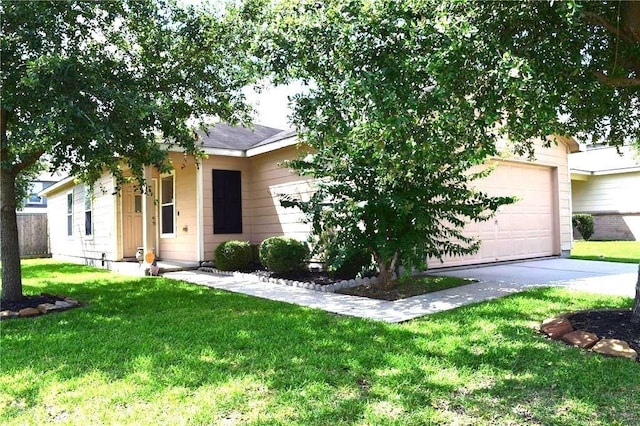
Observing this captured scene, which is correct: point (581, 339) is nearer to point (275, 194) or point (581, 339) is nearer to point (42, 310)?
point (42, 310)

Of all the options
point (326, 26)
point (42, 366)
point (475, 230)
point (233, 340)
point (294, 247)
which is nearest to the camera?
point (42, 366)

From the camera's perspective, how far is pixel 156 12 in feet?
24.1

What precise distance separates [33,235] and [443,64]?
2176 centimetres

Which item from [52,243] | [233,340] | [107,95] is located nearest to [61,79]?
[107,95]

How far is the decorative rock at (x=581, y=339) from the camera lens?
4.21 m

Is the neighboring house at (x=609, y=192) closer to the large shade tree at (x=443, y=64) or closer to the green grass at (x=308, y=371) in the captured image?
the green grass at (x=308, y=371)

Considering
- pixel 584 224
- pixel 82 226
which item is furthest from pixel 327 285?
pixel 584 224

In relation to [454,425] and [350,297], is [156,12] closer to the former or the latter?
[350,297]

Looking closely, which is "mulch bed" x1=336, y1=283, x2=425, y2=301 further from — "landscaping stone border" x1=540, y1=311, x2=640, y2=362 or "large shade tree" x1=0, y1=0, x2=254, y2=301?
"large shade tree" x1=0, y1=0, x2=254, y2=301

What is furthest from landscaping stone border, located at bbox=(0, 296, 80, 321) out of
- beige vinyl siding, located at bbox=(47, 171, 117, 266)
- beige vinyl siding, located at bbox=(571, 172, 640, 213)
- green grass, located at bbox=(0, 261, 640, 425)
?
beige vinyl siding, located at bbox=(571, 172, 640, 213)

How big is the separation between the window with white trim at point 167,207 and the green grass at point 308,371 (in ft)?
22.1

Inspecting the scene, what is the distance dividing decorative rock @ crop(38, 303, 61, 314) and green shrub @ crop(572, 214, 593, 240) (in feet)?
60.9

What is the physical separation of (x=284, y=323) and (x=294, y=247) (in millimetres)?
3940

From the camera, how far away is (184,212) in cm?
1194
